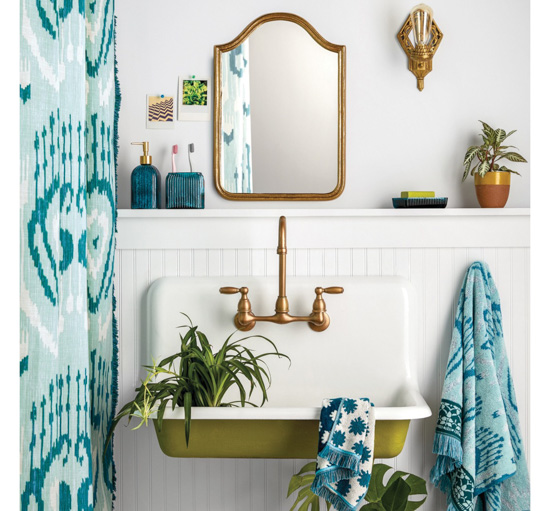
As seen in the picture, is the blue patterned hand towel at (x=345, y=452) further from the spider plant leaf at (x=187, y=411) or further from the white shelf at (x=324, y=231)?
the white shelf at (x=324, y=231)

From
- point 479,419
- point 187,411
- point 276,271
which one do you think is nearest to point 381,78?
point 276,271

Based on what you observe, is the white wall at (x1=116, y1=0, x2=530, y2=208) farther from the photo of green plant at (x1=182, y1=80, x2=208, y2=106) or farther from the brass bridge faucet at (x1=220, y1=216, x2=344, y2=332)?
the brass bridge faucet at (x1=220, y1=216, x2=344, y2=332)

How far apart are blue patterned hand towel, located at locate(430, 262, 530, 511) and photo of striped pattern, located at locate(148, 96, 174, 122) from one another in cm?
113

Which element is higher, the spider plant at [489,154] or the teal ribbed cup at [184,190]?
the spider plant at [489,154]

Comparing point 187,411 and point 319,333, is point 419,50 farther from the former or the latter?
point 187,411

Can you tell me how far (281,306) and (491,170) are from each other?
0.82 meters

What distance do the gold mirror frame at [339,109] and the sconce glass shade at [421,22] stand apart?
0.24 m

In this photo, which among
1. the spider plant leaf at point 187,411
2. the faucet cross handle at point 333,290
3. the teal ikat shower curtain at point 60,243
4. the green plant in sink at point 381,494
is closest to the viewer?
the teal ikat shower curtain at point 60,243

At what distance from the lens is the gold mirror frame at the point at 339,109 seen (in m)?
1.87

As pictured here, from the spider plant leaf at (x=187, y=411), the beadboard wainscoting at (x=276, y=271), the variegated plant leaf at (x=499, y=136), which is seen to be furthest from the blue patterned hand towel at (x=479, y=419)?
the spider plant leaf at (x=187, y=411)

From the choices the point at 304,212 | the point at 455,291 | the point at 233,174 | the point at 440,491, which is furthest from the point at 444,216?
the point at 440,491

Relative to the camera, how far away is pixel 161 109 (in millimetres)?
1890

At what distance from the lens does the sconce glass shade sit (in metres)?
1.79

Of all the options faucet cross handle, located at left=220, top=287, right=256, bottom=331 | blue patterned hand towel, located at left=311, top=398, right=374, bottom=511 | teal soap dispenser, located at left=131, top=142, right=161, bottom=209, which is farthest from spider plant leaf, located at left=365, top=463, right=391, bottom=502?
teal soap dispenser, located at left=131, top=142, right=161, bottom=209
